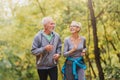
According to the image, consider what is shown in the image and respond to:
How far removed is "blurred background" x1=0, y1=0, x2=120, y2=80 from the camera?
1280 centimetres

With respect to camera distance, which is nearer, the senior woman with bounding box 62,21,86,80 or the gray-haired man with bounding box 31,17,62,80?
the gray-haired man with bounding box 31,17,62,80

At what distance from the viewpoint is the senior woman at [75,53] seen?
651cm

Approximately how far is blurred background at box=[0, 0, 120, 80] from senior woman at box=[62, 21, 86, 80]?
4.51 m

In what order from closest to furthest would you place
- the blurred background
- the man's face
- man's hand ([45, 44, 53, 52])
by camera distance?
1. man's hand ([45, 44, 53, 52])
2. the man's face
3. the blurred background

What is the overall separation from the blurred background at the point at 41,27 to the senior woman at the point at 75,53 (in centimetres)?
451

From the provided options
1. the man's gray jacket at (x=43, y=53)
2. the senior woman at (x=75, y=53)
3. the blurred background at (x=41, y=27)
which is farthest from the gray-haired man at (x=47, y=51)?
the blurred background at (x=41, y=27)

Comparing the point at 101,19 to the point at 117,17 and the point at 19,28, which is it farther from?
the point at 19,28

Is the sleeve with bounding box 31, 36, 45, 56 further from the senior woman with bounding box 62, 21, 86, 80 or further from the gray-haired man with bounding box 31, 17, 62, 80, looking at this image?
the senior woman with bounding box 62, 21, 86, 80

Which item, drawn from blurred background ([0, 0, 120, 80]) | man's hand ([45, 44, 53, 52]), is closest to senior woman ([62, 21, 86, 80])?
man's hand ([45, 44, 53, 52])

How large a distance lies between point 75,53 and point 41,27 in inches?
406

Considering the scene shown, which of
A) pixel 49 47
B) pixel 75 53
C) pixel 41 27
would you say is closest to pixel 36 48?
pixel 49 47

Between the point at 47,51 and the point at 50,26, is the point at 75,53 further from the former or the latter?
the point at 50,26

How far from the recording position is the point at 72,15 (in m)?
12.8

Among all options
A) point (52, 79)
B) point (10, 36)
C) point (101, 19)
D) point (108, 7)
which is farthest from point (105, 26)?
point (52, 79)
